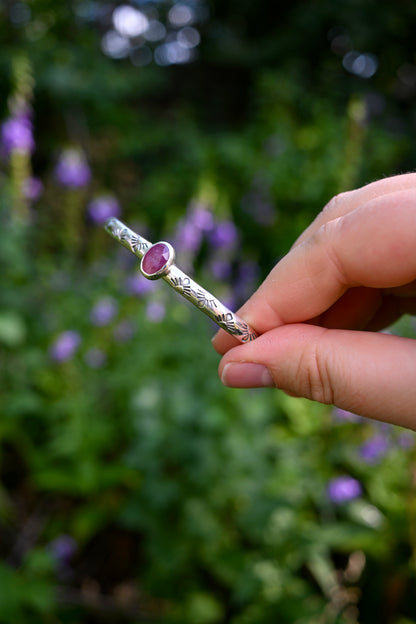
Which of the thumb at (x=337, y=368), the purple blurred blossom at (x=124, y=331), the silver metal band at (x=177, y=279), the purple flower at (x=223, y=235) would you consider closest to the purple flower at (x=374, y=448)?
the thumb at (x=337, y=368)

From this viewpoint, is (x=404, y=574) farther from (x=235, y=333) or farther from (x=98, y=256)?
(x=98, y=256)

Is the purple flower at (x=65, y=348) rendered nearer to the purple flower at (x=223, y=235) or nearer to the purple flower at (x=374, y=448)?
the purple flower at (x=223, y=235)

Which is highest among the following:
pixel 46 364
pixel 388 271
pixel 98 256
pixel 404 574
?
pixel 98 256

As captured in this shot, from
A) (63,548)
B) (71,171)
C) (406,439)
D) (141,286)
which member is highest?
(71,171)

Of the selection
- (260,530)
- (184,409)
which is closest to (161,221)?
(184,409)

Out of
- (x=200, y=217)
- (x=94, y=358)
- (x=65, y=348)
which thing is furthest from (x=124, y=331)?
(x=200, y=217)

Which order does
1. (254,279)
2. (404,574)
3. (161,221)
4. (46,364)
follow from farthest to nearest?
(161,221)
(254,279)
(46,364)
(404,574)

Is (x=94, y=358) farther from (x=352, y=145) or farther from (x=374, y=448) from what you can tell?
(x=352, y=145)
